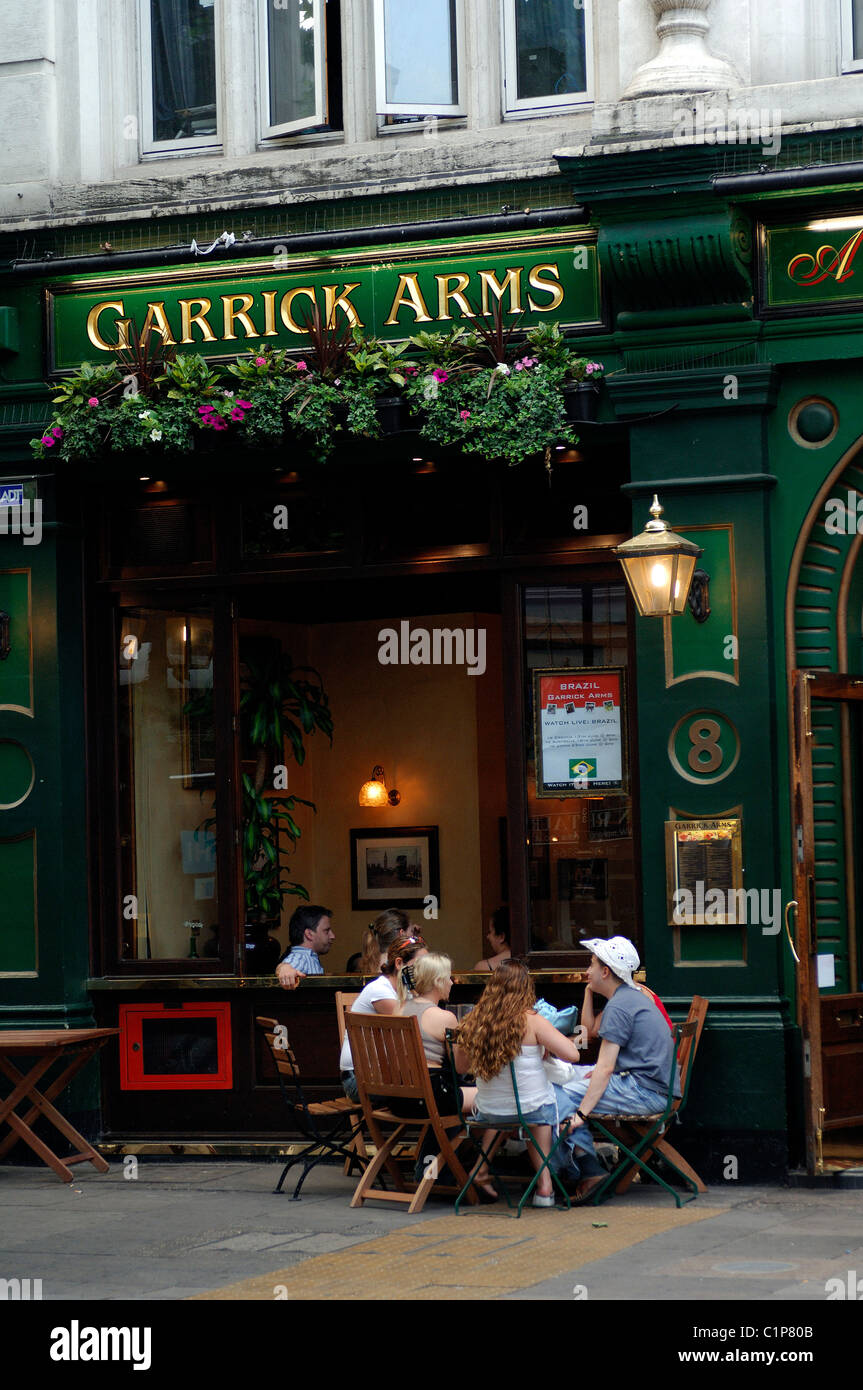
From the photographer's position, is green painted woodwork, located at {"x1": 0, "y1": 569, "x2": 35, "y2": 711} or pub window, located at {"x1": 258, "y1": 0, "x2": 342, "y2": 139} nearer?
pub window, located at {"x1": 258, "y1": 0, "x2": 342, "y2": 139}

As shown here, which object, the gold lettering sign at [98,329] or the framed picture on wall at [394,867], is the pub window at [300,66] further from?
the framed picture on wall at [394,867]

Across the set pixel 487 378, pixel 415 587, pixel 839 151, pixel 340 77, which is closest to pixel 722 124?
pixel 839 151

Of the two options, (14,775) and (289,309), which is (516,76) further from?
(14,775)

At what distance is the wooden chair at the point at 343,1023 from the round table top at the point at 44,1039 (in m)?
1.23

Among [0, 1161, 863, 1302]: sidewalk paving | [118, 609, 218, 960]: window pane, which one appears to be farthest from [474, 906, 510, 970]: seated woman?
[0, 1161, 863, 1302]: sidewalk paving

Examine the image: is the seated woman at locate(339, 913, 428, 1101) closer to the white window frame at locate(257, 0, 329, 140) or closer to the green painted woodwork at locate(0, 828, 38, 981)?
the green painted woodwork at locate(0, 828, 38, 981)

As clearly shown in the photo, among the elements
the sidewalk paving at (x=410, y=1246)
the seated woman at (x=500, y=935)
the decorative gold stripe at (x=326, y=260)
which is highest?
the decorative gold stripe at (x=326, y=260)

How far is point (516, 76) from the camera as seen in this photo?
421 inches

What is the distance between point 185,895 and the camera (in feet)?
37.5

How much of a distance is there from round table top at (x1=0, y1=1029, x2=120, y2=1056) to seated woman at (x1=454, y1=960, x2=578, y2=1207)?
2.31 meters

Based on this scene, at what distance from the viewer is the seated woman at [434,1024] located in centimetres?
933

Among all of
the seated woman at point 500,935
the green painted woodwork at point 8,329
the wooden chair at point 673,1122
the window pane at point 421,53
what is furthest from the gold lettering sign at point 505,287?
the wooden chair at point 673,1122

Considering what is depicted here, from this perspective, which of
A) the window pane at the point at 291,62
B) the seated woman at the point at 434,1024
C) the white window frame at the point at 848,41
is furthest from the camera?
the window pane at the point at 291,62

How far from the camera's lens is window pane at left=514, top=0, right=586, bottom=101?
10.6 m
